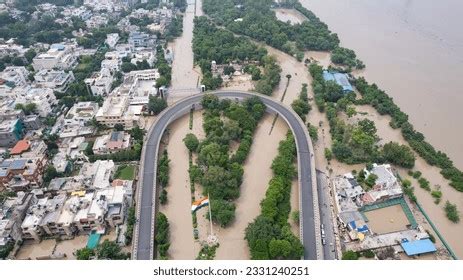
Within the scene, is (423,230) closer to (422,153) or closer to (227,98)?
(422,153)

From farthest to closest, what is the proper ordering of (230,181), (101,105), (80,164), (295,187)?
(101,105), (80,164), (295,187), (230,181)

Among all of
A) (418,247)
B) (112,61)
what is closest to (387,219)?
(418,247)

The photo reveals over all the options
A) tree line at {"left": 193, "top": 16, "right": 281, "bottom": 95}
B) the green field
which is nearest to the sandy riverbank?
tree line at {"left": 193, "top": 16, "right": 281, "bottom": 95}

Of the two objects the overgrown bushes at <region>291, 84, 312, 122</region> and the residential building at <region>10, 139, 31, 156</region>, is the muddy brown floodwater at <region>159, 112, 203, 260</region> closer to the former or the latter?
the overgrown bushes at <region>291, 84, 312, 122</region>

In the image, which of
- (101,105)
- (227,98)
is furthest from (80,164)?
(227,98)

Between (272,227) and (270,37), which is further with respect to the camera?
(270,37)

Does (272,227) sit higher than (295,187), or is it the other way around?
(295,187)
